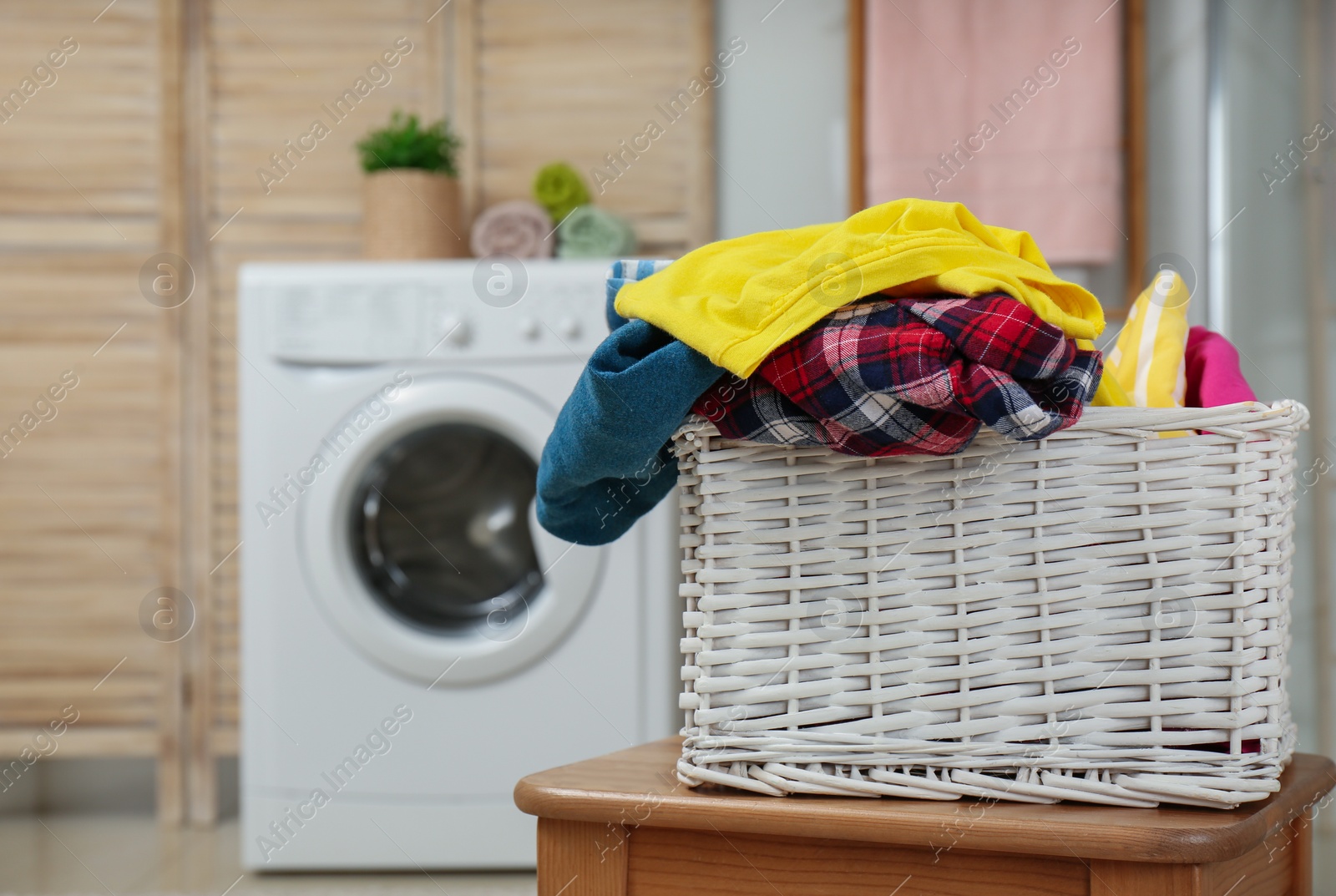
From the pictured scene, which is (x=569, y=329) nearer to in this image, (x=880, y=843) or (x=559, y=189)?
(x=559, y=189)

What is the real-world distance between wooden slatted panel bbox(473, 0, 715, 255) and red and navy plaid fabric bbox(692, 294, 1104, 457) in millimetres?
1498

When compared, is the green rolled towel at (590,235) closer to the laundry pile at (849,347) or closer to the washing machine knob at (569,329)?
the washing machine knob at (569,329)

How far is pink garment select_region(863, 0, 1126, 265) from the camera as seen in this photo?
1775mm

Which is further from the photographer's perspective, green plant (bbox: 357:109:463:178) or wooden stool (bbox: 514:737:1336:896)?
green plant (bbox: 357:109:463:178)

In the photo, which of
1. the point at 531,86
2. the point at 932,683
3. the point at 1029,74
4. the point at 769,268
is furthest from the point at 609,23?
the point at 932,683

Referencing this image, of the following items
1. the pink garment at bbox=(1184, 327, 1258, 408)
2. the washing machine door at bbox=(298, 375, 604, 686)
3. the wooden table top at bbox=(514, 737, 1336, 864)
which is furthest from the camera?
the washing machine door at bbox=(298, 375, 604, 686)

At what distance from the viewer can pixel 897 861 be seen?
51cm

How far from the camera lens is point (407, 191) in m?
1.81

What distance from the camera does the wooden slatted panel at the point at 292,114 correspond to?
1.98 meters

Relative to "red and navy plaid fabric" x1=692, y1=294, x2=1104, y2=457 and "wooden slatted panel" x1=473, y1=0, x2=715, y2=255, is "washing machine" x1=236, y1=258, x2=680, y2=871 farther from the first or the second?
"red and navy plaid fabric" x1=692, y1=294, x2=1104, y2=457

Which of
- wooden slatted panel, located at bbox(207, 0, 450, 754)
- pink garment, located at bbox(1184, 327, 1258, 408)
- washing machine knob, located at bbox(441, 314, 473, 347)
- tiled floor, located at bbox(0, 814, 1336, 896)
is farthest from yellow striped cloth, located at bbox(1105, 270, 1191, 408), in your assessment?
wooden slatted panel, located at bbox(207, 0, 450, 754)

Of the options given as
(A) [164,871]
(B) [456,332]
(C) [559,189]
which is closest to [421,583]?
(B) [456,332]

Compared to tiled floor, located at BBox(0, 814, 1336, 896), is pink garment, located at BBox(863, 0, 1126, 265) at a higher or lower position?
higher

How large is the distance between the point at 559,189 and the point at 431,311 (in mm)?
408
